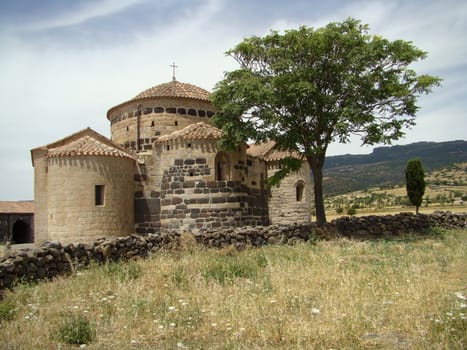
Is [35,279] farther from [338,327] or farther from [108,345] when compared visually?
[338,327]

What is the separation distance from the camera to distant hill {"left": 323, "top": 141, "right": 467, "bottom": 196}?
82.0m

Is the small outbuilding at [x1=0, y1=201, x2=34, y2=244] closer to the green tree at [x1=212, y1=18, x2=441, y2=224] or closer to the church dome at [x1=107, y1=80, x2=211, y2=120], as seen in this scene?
the church dome at [x1=107, y1=80, x2=211, y2=120]

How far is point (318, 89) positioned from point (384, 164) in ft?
323

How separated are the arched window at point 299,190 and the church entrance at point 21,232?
853 inches

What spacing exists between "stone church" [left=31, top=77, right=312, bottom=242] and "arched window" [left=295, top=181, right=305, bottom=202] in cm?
386

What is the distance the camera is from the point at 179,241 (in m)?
11.9

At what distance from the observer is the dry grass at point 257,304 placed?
17.2ft

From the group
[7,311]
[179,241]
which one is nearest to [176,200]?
[179,241]

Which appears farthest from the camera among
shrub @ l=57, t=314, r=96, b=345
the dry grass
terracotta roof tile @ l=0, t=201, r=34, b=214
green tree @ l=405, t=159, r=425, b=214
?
green tree @ l=405, t=159, r=425, b=214

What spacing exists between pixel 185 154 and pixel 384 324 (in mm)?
11426

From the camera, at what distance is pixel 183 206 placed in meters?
15.8

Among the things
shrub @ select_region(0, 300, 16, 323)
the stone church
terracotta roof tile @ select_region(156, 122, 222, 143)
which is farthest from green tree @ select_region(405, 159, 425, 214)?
shrub @ select_region(0, 300, 16, 323)

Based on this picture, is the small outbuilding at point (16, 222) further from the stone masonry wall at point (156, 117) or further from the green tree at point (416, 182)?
the green tree at point (416, 182)

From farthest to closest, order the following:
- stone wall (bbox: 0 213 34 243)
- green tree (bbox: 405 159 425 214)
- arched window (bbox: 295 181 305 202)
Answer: green tree (bbox: 405 159 425 214), stone wall (bbox: 0 213 34 243), arched window (bbox: 295 181 305 202)
